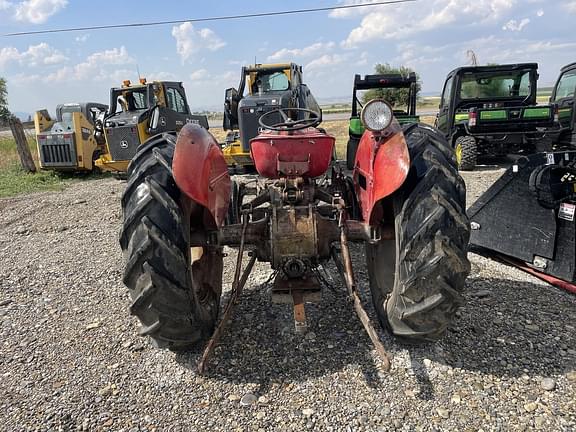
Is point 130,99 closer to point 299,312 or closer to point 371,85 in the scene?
point 371,85

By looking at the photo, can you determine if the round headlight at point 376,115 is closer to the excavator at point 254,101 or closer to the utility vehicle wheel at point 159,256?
the utility vehicle wheel at point 159,256

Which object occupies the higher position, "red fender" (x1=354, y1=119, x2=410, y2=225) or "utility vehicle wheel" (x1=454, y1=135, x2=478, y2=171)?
"red fender" (x1=354, y1=119, x2=410, y2=225)

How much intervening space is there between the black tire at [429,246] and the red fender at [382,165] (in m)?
0.12

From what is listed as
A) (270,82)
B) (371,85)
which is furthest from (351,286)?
(270,82)

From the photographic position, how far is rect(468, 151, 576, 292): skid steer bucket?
141 inches

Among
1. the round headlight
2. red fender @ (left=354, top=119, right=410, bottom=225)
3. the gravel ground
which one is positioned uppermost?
the round headlight

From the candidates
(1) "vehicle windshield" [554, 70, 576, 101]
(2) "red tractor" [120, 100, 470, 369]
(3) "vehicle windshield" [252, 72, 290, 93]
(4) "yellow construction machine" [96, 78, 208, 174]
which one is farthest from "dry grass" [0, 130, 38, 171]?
(1) "vehicle windshield" [554, 70, 576, 101]

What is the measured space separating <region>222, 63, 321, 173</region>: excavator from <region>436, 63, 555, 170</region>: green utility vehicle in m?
3.12

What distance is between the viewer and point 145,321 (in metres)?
2.44

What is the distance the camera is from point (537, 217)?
12.4ft

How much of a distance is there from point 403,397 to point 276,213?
122cm

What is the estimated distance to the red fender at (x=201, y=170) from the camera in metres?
2.46

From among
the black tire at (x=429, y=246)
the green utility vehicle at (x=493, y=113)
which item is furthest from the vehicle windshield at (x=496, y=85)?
the black tire at (x=429, y=246)

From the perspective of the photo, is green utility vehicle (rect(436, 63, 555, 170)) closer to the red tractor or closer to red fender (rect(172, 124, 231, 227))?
the red tractor
